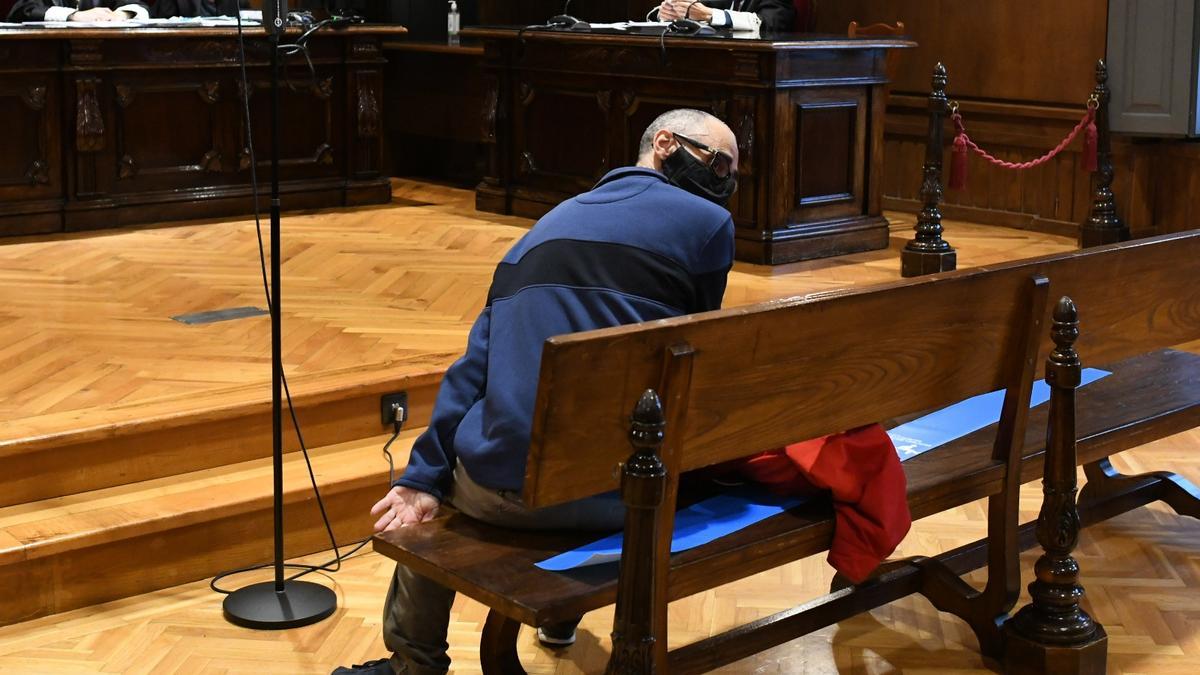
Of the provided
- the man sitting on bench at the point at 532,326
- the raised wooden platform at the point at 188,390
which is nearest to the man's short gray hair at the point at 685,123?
the man sitting on bench at the point at 532,326

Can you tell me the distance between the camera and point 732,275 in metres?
6.25

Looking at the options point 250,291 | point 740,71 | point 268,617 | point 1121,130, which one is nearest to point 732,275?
point 740,71

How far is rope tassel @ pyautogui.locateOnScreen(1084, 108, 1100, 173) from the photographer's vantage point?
23.0 ft

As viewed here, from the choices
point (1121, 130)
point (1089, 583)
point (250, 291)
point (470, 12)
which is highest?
point (470, 12)

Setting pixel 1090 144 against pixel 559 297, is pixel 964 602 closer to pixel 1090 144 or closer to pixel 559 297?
pixel 559 297

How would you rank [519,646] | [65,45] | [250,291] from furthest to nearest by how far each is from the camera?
[65,45] → [250,291] → [519,646]

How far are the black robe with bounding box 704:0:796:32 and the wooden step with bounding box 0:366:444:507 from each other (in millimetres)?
3793

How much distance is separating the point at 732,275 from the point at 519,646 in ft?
10.6

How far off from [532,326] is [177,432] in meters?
1.59

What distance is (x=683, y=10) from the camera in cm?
720

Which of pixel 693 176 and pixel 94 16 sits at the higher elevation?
pixel 94 16

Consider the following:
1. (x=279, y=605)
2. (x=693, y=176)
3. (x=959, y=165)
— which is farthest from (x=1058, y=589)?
(x=959, y=165)

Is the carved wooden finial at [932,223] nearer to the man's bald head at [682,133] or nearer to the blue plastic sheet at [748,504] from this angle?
the blue plastic sheet at [748,504]

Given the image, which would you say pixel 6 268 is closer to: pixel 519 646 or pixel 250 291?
pixel 250 291
